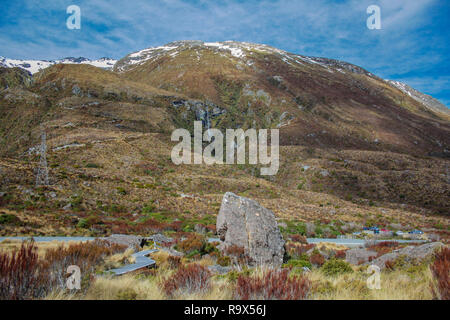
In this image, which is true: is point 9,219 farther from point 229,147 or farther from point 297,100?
point 297,100

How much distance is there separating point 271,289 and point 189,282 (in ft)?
5.54

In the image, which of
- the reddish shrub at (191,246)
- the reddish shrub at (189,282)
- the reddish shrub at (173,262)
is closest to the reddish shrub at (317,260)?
the reddish shrub at (191,246)

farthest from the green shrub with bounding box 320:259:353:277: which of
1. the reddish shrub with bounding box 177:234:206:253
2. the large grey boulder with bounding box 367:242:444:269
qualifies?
the reddish shrub with bounding box 177:234:206:253

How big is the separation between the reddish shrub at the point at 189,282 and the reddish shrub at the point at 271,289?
744mm

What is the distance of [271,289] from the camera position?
3918mm

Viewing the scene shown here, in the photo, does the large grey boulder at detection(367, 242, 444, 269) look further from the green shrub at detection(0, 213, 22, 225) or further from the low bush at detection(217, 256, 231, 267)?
the green shrub at detection(0, 213, 22, 225)

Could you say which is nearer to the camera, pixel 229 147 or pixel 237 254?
pixel 237 254

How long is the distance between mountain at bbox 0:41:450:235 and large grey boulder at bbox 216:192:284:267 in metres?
11.1

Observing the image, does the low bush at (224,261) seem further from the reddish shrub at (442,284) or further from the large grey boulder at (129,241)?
the reddish shrub at (442,284)

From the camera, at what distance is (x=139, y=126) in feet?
208

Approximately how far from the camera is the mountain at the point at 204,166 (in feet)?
87.0

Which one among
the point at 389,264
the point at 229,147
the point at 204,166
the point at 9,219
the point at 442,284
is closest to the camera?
the point at 442,284

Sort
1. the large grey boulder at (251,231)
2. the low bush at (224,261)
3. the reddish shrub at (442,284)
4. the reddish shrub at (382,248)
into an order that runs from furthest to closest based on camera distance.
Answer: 1. the reddish shrub at (382,248)
2. the large grey boulder at (251,231)
3. the low bush at (224,261)
4. the reddish shrub at (442,284)

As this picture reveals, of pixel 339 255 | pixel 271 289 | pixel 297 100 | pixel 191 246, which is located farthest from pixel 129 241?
pixel 297 100
